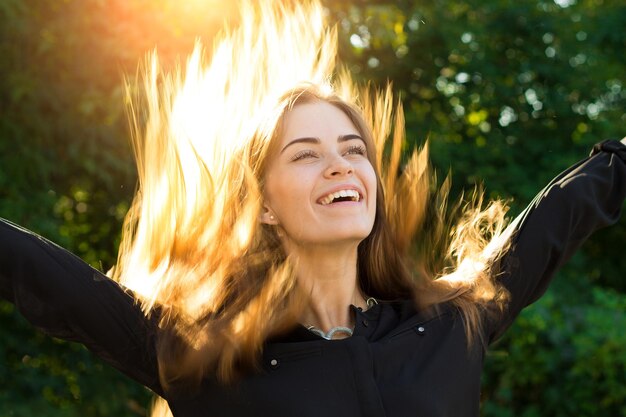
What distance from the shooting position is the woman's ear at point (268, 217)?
245cm

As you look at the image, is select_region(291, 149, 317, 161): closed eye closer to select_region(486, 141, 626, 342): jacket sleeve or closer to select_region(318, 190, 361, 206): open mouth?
select_region(318, 190, 361, 206): open mouth

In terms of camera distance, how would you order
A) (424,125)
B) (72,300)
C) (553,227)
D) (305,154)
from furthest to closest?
1. (424,125)
2. (553,227)
3. (305,154)
4. (72,300)

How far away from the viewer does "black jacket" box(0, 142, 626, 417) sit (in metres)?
2.04

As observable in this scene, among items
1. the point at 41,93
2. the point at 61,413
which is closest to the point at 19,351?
the point at 61,413

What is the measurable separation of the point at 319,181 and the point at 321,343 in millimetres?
378

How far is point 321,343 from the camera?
2246 mm

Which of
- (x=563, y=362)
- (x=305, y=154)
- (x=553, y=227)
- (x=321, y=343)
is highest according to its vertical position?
(x=563, y=362)

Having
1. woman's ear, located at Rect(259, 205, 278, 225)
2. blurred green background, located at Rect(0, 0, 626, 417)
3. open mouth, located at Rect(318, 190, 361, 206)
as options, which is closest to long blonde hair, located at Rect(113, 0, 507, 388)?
woman's ear, located at Rect(259, 205, 278, 225)

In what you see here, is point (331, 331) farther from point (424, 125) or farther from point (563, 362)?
point (424, 125)

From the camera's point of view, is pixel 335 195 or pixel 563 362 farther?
pixel 563 362

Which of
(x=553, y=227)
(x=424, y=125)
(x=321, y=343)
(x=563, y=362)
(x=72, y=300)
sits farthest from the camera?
(x=424, y=125)

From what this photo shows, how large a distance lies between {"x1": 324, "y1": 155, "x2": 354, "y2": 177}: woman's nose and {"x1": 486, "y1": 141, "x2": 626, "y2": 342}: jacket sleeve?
502 mm

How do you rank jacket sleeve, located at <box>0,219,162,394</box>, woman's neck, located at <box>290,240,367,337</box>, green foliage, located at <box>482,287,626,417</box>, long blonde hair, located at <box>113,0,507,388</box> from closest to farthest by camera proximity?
jacket sleeve, located at <box>0,219,162,394</box>
long blonde hair, located at <box>113,0,507,388</box>
woman's neck, located at <box>290,240,367,337</box>
green foliage, located at <box>482,287,626,417</box>

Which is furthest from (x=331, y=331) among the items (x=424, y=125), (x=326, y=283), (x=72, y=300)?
(x=424, y=125)
